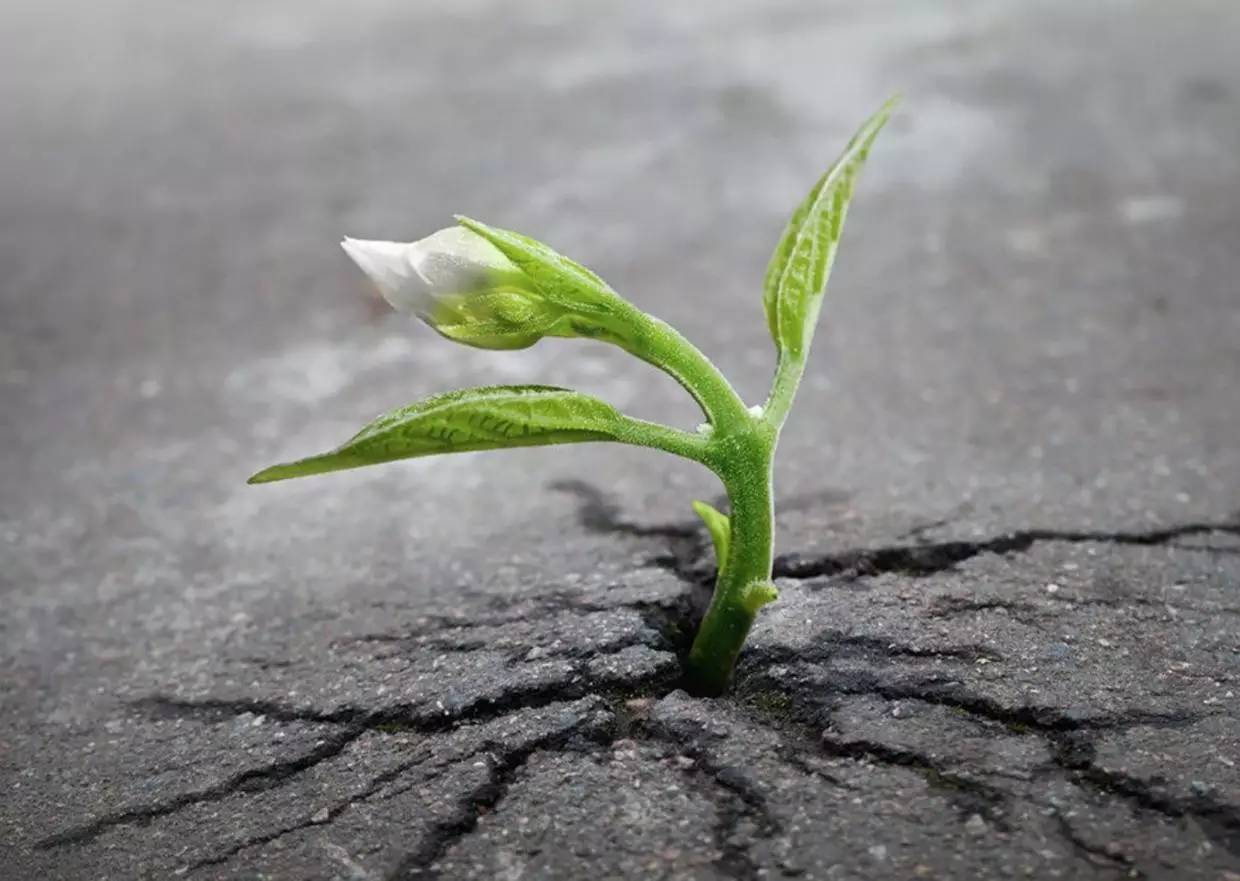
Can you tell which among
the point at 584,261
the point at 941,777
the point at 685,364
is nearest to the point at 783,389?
the point at 685,364

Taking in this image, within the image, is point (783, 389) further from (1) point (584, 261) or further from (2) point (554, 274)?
(1) point (584, 261)

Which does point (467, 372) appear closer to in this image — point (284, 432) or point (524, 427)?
point (284, 432)

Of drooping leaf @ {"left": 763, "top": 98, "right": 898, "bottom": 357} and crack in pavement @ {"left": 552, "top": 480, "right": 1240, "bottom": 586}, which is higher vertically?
drooping leaf @ {"left": 763, "top": 98, "right": 898, "bottom": 357}

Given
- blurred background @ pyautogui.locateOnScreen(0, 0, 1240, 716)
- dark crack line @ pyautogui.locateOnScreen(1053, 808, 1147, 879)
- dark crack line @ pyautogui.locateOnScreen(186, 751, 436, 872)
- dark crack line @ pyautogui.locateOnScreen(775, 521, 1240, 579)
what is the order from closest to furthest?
dark crack line @ pyautogui.locateOnScreen(1053, 808, 1147, 879), dark crack line @ pyautogui.locateOnScreen(186, 751, 436, 872), dark crack line @ pyautogui.locateOnScreen(775, 521, 1240, 579), blurred background @ pyautogui.locateOnScreen(0, 0, 1240, 716)

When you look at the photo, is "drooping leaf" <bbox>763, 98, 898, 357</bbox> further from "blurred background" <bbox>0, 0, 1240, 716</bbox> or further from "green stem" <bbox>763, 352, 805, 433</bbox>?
"blurred background" <bbox>0, 0, 1240, 716</bbox>

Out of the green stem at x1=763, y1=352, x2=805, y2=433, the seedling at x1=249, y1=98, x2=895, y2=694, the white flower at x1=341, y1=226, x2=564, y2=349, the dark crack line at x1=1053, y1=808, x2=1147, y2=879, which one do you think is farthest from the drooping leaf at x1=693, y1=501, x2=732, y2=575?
the dark crack line at x1=1053, y1=808, x2=1147, y2=879

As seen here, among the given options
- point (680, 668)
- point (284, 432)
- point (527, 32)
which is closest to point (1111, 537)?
point (680, 668)

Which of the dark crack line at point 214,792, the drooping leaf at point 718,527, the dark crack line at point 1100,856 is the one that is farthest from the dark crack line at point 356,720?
the dark crack line at point 1100,856
